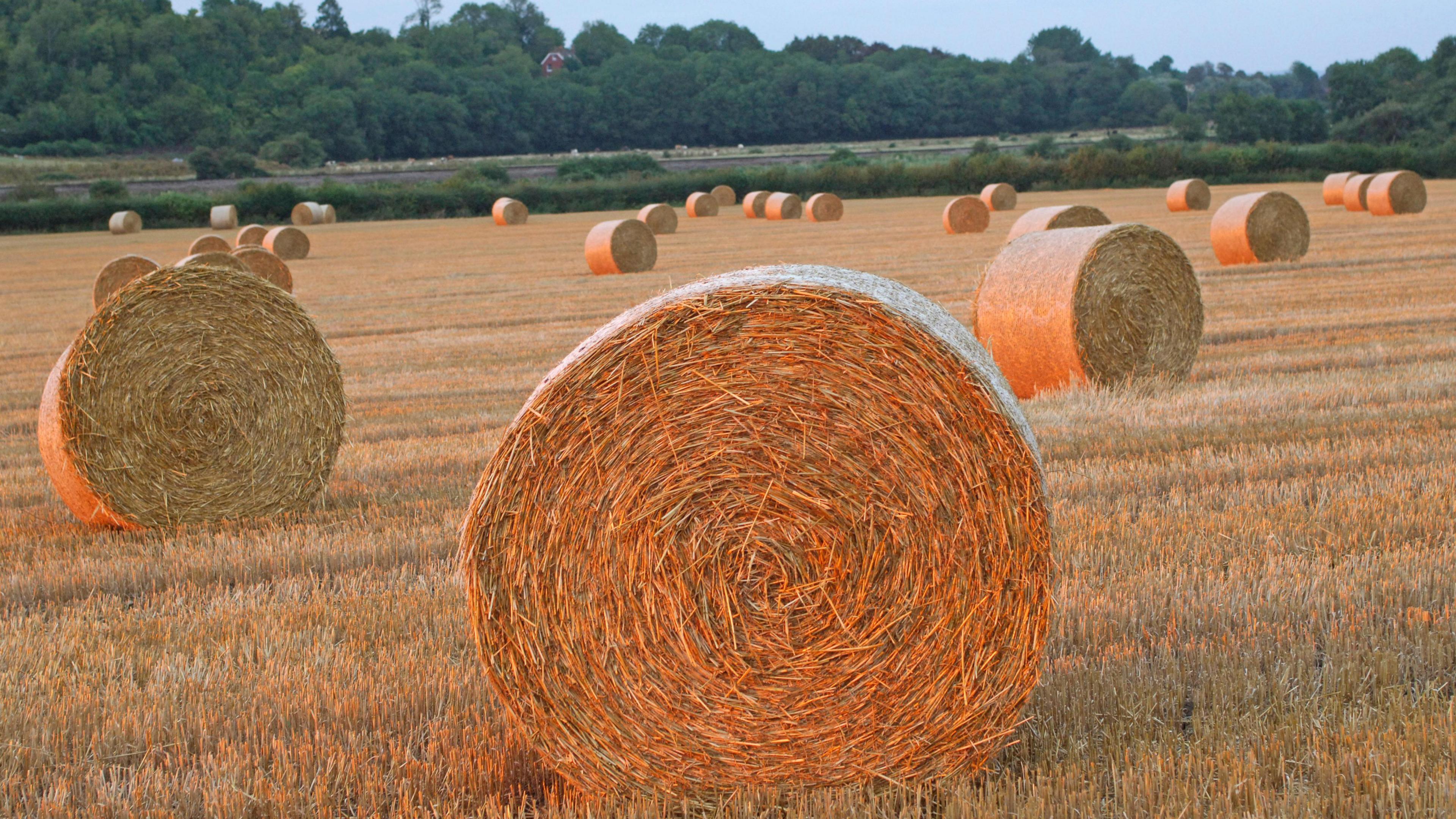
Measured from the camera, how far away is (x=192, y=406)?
7.10 meters

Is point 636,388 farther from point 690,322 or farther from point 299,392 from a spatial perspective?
point 299,392

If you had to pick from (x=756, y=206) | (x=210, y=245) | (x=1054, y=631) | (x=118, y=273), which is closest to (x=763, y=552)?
(x=1054, y=631)

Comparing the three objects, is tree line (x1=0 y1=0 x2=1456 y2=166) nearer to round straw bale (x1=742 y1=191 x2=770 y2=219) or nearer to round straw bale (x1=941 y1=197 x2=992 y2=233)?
round straw bale (x1=742 y1=191 x2=770 y2=219)

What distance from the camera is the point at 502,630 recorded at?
363 cm

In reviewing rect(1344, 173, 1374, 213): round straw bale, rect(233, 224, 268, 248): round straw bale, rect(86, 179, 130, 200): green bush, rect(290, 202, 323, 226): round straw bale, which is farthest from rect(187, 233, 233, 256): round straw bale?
rect(86, 179, 130, 200): green bush

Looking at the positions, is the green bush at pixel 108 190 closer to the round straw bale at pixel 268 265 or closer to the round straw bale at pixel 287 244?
the round straw bale at pixel 287 244

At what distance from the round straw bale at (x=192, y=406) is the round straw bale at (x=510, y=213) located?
122ft

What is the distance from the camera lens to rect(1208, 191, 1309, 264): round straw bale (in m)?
18.9

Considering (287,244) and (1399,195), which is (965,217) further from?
(287,244)

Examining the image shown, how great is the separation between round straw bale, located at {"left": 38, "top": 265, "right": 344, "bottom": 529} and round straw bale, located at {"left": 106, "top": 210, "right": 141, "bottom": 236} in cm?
4053

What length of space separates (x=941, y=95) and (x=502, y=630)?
9472cm

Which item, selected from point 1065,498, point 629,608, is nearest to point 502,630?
point 629,608

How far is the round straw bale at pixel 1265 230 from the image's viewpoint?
1888cm

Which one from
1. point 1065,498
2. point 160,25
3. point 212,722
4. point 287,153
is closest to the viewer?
point 212,722
